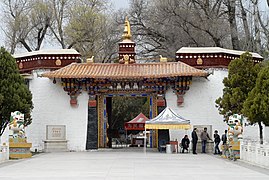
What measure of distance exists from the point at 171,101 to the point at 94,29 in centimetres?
1667

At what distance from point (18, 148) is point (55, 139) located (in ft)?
15.5

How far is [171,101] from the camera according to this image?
29.2 metres

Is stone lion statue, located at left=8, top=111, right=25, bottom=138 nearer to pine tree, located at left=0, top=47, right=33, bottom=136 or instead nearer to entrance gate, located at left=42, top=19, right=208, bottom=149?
pine tree, located at left=0, top=47, right=33, bottom=136

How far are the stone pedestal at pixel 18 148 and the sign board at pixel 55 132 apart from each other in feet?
14.6

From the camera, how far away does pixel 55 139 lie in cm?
→ 2894

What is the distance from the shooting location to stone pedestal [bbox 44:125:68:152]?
2873cm

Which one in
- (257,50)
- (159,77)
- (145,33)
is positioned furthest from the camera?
(145,33)

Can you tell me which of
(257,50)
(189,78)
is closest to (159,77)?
(189,78)

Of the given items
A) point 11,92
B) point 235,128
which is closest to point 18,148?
point 11,92

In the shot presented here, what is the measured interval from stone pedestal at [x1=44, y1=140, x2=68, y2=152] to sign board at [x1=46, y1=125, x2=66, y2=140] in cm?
25

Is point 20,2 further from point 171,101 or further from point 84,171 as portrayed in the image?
point 84,171

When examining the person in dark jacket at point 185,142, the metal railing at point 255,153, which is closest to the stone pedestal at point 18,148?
the person in dark jacket at point 185,142

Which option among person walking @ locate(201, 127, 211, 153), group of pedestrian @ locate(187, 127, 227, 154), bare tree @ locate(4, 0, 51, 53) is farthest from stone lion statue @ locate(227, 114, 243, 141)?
bare tree @ locate(4, 0, 51, 53)

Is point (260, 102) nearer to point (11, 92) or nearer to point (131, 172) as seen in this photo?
point (131, 172)
